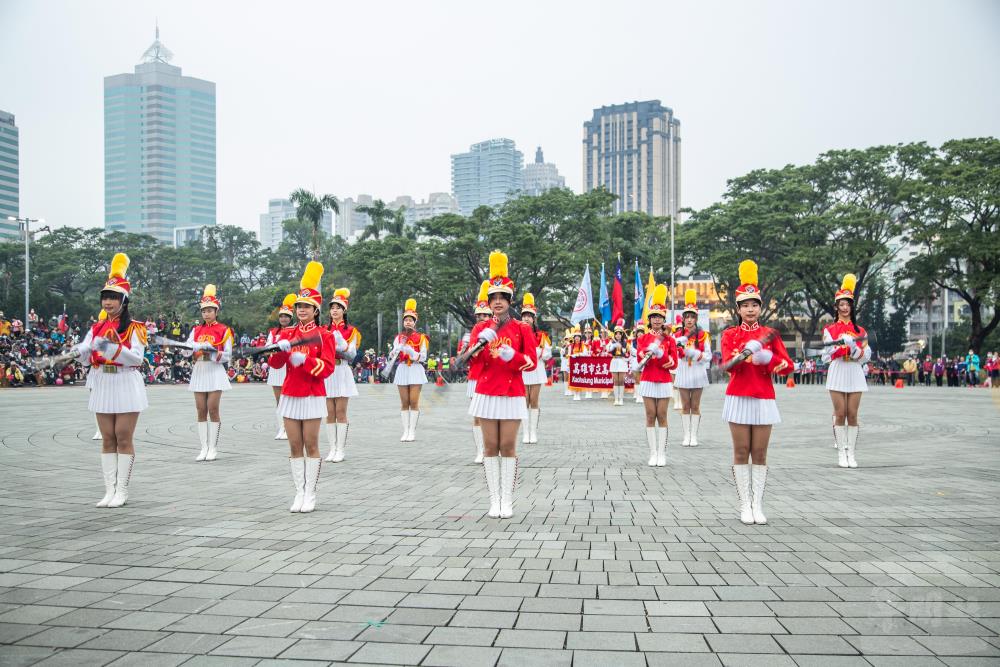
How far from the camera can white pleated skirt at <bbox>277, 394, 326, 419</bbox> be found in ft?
25.7

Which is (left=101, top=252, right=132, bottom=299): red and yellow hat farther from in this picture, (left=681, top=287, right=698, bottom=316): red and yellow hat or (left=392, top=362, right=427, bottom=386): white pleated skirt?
(left=681, top=287, right=698, bottom=316): red and yellow hat

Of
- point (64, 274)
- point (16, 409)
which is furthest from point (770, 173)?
point (64, 274)

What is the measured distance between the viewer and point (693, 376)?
12555 mm

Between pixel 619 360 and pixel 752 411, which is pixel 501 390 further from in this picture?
pixel 619 360

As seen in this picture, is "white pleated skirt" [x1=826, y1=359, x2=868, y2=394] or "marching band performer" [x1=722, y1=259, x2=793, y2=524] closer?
"marching band performer" [x1=722, y1=259, x2=793, y2=524]

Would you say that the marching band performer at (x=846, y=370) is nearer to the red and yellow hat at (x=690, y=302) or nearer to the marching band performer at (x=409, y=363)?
the red and yellow hat at (x=690, y=302)

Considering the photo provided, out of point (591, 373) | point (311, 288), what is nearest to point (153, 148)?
point (591, 373)

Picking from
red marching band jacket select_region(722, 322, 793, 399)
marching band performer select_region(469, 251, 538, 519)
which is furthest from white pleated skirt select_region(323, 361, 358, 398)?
red marching band jacket select_region(722, 322, 793, 399)

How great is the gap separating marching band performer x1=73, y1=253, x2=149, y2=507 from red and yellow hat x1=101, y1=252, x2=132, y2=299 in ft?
0.03

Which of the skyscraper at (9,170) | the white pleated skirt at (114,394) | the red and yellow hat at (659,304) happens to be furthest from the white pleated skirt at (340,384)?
the skyscraper at (9,170)

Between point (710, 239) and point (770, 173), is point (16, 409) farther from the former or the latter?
point (770, 173)

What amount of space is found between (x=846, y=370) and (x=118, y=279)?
9726 mm

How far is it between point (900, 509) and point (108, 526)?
782 cm

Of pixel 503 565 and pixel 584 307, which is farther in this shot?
pixel 584 307
